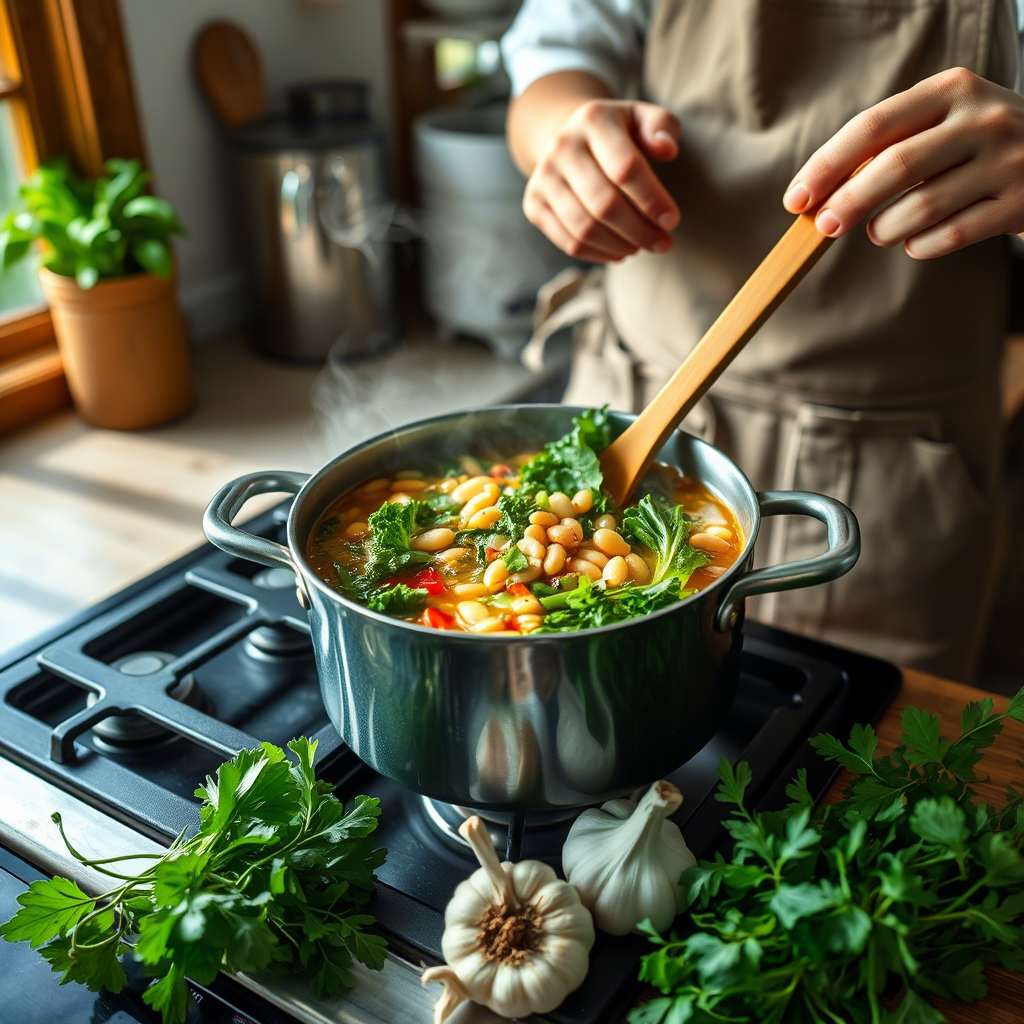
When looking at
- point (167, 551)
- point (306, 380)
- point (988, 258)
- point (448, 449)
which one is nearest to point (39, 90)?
point (306, 380)

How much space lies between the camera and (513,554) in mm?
780

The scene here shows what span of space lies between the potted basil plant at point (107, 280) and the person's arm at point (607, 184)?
114cm

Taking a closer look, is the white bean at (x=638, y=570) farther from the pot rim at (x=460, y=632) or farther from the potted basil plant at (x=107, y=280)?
the potted basil plant at (x=107, y=280)

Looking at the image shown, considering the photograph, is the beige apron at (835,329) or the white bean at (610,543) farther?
the beige apron at (835,329)

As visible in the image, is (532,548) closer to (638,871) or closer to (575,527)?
(575,527)

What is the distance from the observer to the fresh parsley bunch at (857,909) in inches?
22.2

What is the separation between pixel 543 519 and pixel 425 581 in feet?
0.35

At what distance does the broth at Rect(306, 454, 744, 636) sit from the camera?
725 mm

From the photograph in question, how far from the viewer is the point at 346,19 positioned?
264cm

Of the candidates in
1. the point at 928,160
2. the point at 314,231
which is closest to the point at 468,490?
the point at 928,160

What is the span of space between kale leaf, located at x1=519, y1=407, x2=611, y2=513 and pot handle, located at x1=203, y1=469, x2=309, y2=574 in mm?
221

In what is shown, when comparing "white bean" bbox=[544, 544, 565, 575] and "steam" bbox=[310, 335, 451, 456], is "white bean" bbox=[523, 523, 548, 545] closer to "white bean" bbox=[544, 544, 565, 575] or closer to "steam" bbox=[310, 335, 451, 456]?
"white bean" bbox=[544, 544, 565, 575]

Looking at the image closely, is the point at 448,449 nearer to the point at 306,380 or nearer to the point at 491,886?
the point at 491,886

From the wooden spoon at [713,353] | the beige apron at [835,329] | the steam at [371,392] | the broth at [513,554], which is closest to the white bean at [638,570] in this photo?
the broth at [513,554]
